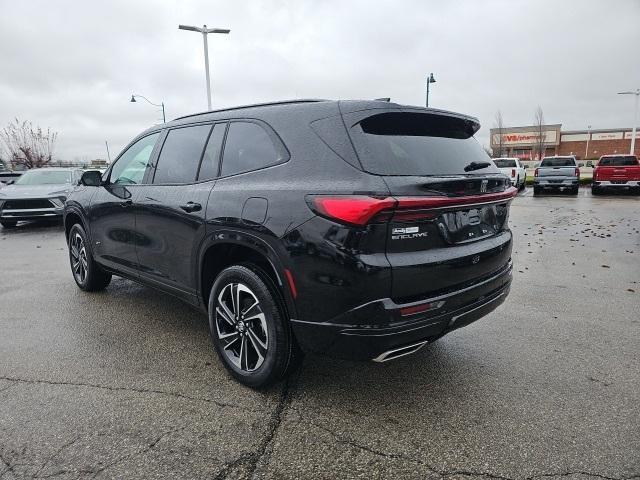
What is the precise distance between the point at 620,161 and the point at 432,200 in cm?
2139

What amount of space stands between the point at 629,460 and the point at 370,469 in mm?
1298

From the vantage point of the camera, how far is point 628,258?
692 centimetres

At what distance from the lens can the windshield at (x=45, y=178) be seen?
40.6ft

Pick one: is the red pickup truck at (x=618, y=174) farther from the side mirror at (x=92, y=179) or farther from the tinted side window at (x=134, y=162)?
the side mirror at (x=92, y=179)

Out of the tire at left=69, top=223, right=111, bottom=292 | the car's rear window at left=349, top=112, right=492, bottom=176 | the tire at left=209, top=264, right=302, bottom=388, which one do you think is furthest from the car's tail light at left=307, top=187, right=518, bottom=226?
the tire at left=69, top=223, right=111, bottom=292

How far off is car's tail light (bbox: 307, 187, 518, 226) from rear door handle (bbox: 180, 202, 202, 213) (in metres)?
1.07

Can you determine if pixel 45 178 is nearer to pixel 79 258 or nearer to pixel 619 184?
pixel 79 258

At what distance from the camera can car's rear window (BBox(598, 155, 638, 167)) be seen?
62.9ft

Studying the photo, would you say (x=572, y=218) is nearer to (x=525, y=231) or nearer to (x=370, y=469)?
(x=525, y=231)

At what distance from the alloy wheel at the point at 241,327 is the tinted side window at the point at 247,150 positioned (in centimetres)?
79

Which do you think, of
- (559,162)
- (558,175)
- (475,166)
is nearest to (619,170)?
(558,175)

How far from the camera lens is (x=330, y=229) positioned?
2.34 m

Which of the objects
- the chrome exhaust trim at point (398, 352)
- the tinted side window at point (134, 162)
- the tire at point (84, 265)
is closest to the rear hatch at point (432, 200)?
the chrome exhaust trim at point (398, 352)

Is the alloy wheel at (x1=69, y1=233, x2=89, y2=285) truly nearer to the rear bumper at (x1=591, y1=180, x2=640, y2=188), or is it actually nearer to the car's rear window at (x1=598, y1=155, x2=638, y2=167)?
the rear bumper at (x1=591, y1=180, x2=640, y2=188)
